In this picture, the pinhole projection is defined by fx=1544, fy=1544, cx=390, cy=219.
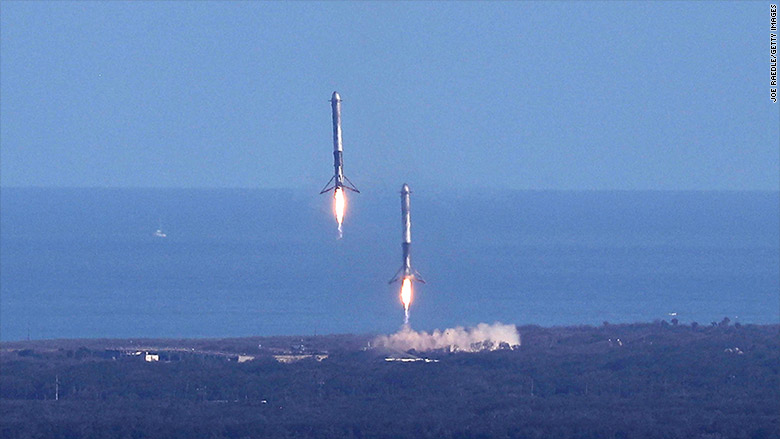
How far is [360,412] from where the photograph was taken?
61250mm

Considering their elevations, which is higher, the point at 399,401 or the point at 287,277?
the point at 287,277

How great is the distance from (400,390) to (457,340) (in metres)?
15.5

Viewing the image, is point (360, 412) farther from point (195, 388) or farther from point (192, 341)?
point (192, 341)

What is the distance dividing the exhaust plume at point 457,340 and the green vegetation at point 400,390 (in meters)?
1.31

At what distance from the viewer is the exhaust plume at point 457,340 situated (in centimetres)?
8094

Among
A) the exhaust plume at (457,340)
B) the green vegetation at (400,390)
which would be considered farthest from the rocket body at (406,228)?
the exhaust plume at (457,340)

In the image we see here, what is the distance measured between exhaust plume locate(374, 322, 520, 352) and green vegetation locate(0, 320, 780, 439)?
4.31ft

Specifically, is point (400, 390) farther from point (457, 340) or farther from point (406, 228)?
point (406, 228)

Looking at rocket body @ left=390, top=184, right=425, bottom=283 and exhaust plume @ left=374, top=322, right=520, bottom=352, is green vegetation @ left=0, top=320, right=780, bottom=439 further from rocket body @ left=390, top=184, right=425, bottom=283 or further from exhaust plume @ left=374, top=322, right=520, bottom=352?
rocket body @ left=390, top=184, right=425, bottom=283

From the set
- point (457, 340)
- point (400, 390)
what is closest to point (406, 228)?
point (400, 390)

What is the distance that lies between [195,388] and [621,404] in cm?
1846

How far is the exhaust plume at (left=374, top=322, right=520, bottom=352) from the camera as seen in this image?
80938 mm

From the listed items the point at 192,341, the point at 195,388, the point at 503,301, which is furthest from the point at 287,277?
the point at 195,388

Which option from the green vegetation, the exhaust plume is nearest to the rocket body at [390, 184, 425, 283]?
the green vegetation
